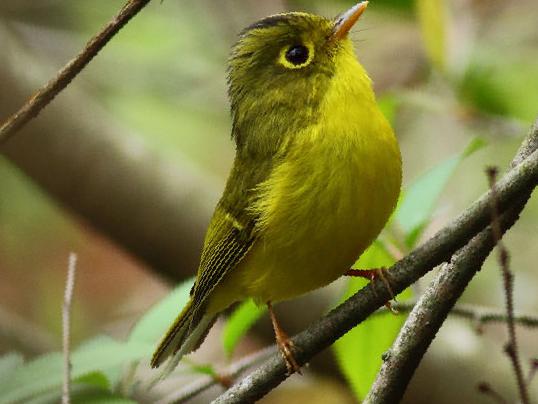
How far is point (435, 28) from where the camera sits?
154 inches

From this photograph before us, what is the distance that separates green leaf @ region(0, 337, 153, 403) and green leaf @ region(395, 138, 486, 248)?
0.83 metres

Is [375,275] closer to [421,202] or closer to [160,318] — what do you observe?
[421,202]

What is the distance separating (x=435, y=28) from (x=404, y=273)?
6.50 feet

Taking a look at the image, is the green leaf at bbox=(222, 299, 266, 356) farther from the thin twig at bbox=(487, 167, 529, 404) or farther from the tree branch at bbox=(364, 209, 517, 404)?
the thin twig at bbox=(487, 167, 529, 404)

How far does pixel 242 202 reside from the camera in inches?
113

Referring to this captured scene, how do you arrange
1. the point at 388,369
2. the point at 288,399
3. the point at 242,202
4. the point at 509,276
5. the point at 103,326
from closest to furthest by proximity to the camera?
the point at 509,276 → the point at 388,369 → the point at 242,202 → the point at 288,399 → the point at 103,326

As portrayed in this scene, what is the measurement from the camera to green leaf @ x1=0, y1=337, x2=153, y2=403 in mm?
2471

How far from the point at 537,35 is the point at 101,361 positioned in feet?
14.6

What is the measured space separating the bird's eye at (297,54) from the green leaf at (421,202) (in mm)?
513

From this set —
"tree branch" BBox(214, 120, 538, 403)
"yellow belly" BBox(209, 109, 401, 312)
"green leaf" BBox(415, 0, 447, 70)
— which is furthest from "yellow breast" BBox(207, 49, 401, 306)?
"green leaf" BBox(415, 0, 447, 70)

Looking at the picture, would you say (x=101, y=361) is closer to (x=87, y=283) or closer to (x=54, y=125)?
(x=54, y=125)

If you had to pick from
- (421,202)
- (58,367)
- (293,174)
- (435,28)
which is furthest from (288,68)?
(435,28)

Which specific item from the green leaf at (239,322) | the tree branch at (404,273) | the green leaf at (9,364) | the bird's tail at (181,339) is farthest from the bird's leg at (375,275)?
the green leaf at (9,364)

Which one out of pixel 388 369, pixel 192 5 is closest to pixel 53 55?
pixel 192 5
